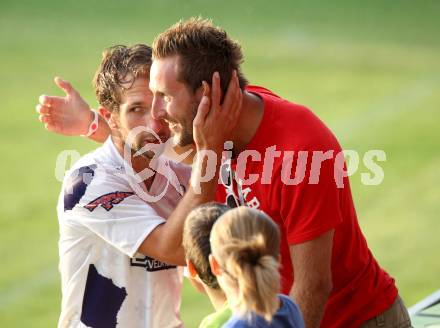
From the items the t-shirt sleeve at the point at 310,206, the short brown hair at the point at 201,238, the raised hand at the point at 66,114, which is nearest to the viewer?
the short brown hair at the point at 201,238

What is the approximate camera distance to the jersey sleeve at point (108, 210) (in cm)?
305

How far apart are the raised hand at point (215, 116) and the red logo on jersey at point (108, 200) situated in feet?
1.11

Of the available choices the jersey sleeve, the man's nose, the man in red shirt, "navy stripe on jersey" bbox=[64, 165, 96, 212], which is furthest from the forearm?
"navy stripe on jersey" bbox=[64, 165, 96, 212]

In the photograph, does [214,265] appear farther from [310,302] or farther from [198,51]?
[198,51]

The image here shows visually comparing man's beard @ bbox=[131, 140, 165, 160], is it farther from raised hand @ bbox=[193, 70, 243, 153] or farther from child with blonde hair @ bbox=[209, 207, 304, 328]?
child with blonde hair @ bbox=[209, 207, 304, 328]

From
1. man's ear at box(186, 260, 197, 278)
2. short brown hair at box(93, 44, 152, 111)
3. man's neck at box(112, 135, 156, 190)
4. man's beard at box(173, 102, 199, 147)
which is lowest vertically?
man's ear at box(186, 260, 197, 278)

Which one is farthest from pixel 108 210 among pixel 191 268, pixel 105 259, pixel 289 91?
pixel 289 91

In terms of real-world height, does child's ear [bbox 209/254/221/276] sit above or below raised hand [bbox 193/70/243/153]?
below

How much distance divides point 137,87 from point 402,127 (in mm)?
6319

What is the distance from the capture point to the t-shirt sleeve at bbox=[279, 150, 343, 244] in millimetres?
2775

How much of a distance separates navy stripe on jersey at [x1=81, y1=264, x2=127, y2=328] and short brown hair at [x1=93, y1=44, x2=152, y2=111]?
53 cm

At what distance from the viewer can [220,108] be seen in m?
2.89

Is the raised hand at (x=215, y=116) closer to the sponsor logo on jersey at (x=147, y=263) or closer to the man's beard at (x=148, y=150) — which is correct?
the man's beard at (x=148, y=150)

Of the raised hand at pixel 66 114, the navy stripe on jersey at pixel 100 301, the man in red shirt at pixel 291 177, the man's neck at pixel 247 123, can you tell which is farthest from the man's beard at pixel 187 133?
the raised hand at pixel 66 114
